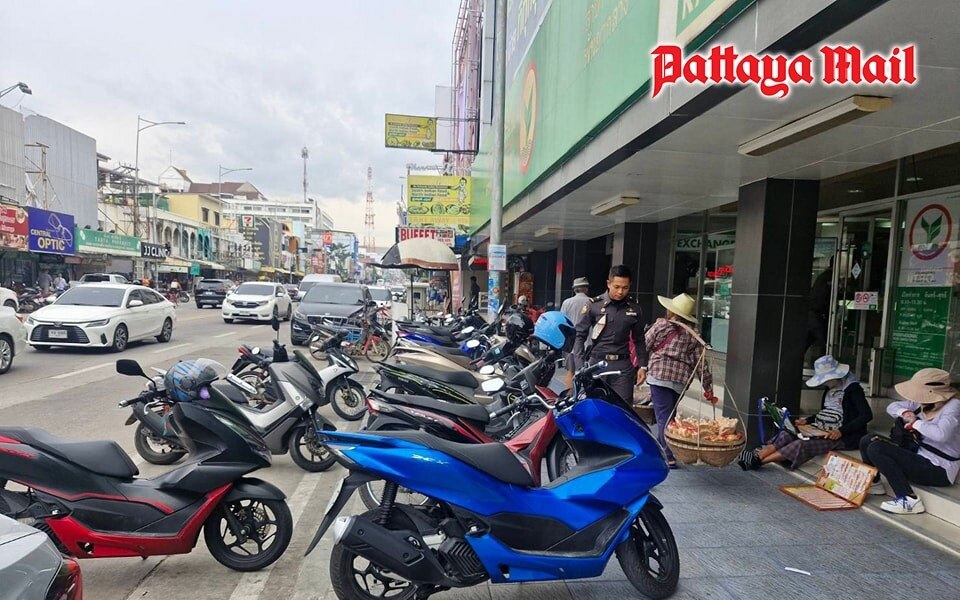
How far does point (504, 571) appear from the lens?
2668 mm

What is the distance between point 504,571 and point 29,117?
3975 cm

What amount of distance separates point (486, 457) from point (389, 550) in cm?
63

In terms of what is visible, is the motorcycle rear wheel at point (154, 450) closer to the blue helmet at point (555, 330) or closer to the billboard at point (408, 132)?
the blue helmet at point (555, 330)

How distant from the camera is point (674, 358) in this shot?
Answer: 485 cm

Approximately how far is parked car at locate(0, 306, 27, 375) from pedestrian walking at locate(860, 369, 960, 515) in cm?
1152

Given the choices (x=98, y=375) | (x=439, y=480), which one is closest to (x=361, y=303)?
(x=98, y=375)

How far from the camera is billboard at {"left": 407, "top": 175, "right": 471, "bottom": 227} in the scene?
18703mm

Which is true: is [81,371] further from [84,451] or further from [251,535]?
[251,535]

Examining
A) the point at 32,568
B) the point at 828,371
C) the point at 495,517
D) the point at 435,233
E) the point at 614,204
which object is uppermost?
the point at 435,233

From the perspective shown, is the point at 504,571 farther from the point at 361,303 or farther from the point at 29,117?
the point at 29,117

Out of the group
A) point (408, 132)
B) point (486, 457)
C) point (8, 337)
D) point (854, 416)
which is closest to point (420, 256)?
point (408, 132)

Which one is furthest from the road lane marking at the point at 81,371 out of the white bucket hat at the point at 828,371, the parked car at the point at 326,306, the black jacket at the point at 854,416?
the black jacket at the point at 854,416

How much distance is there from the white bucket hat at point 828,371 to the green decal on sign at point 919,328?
280 centimetres

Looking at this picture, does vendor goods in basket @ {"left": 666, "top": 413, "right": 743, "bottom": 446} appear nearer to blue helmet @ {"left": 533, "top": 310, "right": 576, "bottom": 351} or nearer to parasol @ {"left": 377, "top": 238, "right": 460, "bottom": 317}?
blue helmet @ {"left": 533, "top": 310, "right": 576, "bottom": 351}
